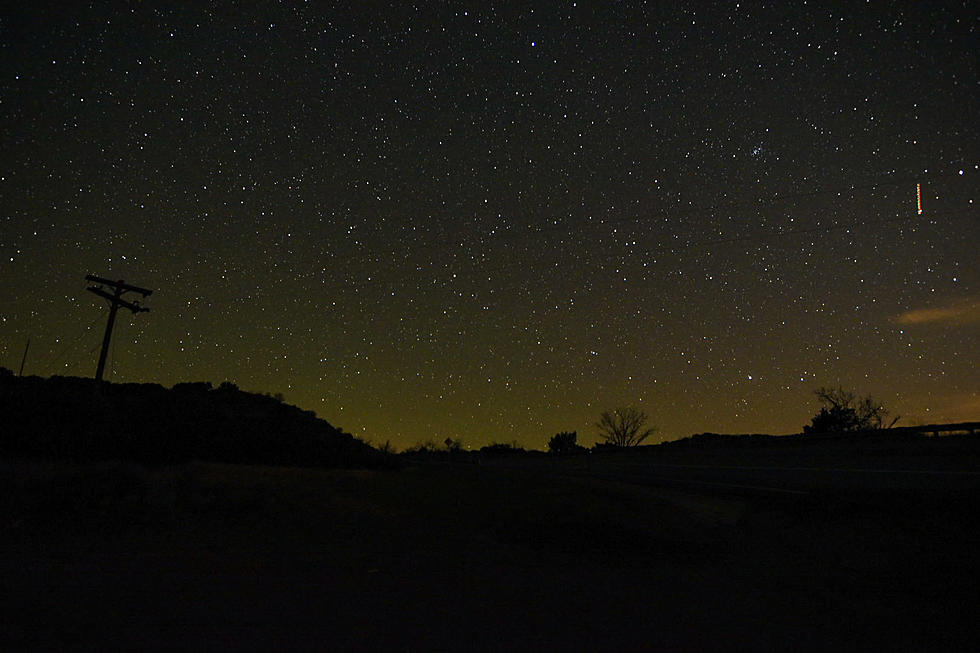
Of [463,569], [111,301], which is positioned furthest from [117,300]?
[463,569]

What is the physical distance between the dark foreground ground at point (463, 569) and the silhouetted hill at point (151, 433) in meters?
14.7

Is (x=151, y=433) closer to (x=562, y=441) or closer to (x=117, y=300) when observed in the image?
(x=117, y=300)

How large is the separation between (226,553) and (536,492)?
29.4 ft

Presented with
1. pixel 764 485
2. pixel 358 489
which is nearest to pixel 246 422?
pixel 358 489

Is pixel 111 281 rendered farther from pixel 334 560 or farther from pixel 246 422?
pixel 334 560

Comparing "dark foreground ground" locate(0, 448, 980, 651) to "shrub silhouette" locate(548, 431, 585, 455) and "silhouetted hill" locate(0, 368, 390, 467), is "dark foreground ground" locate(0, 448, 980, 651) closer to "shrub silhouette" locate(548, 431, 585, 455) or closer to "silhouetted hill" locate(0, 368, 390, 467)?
"silhouetted hill" locate(0, 368, 390, 467)

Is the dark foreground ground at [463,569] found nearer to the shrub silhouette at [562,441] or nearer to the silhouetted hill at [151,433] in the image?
the silhouetted hill at [151,433]

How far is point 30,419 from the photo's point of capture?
29969mm

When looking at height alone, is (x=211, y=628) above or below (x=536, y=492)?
below

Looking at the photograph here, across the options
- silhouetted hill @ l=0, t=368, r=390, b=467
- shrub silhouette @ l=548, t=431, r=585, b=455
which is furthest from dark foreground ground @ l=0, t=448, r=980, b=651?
shrub silhouette @ l=548, t=431, r=585, b=455

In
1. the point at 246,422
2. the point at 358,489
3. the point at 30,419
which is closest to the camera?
the point at 358,489

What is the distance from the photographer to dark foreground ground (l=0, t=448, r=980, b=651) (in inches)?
227

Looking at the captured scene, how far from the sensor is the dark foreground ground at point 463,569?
577cm

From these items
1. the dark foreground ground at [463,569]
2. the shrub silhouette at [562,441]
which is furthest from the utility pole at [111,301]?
the shrub silhouette at [562,441]
